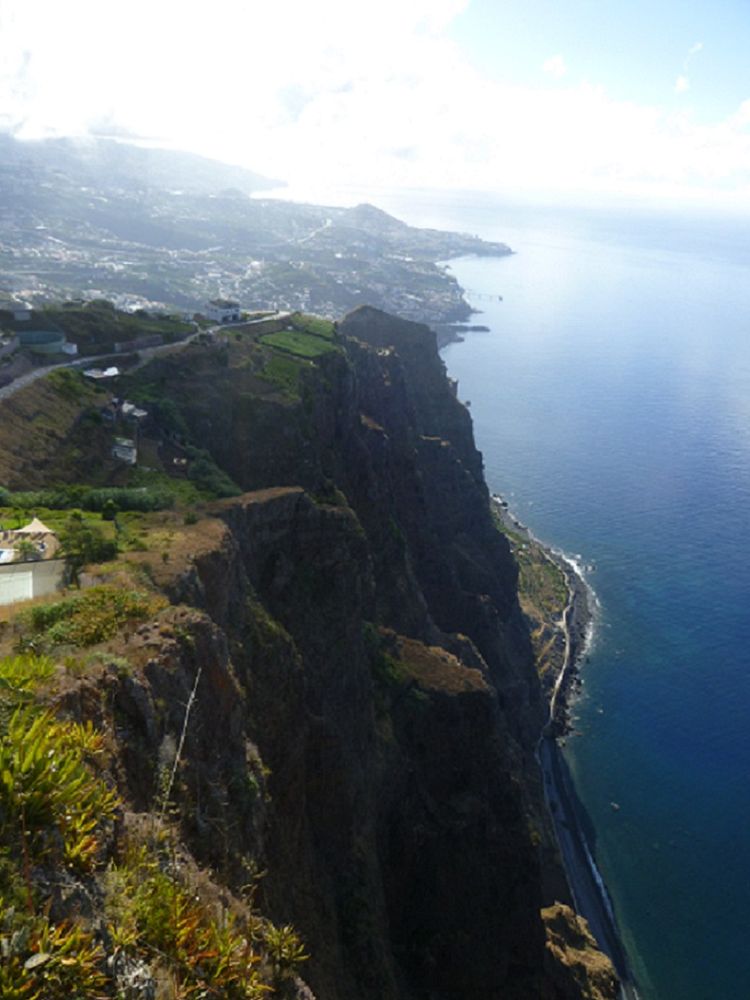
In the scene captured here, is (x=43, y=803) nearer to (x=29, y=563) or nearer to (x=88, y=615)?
(x=88, y=615)

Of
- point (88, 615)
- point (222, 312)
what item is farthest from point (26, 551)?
point (222, 312)

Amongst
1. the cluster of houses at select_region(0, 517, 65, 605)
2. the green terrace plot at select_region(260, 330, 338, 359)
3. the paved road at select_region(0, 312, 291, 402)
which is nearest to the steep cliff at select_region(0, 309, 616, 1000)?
the green terrace plot at select_region(260, 330, 338, 359)

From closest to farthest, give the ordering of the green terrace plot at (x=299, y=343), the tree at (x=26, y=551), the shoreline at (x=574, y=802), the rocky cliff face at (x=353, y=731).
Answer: the tree at (x=26, y=551) < the rocky cliff face at (x=353, y=731) < the shoreline at (x=574, y=802) < the green terrace plot at (x=299, y=343)

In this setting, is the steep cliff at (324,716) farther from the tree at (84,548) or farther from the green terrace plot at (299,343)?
the green terrace plot at (299,343)

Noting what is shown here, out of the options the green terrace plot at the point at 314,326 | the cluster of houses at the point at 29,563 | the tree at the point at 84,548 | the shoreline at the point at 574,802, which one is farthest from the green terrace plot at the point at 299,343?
the shoreline at the point at 574,802

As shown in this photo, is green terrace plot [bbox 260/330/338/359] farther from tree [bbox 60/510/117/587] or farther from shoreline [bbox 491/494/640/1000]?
shoreline [bbox 491/494/640/1000]

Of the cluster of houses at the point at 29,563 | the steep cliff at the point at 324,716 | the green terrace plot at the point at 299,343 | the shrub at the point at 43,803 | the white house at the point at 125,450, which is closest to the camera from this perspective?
the shrub at the point at 43,803

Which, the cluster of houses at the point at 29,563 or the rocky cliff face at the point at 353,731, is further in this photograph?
the rocky cliff face at the point at 353,731
